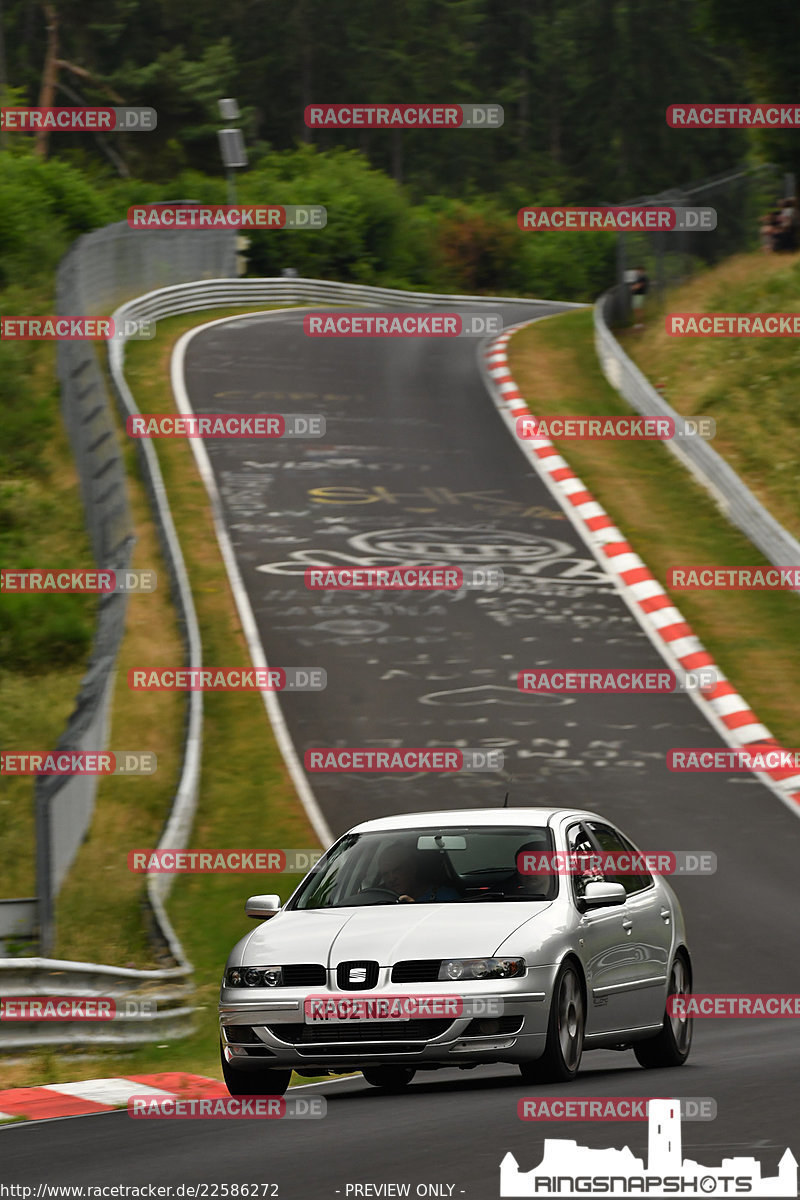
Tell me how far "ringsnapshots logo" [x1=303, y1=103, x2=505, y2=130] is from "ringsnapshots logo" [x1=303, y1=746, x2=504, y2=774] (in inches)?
2751

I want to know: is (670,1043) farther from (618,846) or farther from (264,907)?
(264,907)

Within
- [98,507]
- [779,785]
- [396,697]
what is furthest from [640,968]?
[98,507]

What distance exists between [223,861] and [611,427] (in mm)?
15264

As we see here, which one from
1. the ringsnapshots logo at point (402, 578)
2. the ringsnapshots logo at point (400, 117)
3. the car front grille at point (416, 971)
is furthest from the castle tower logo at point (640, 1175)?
the ringsnapshots logo at point (400, 117)

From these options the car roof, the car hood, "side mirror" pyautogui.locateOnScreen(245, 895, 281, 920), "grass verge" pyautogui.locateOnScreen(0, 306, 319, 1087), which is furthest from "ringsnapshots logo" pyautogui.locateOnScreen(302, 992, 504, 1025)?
"grass verge" pyautogui.locateOnScreen(0, 306, 319, 1087)

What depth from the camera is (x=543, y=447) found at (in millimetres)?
28359

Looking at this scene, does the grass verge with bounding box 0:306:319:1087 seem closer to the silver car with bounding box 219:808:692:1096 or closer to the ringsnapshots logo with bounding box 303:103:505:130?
the silver car with bounding box 219:808:692:1096

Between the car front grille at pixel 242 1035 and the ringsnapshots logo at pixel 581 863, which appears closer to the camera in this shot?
the car front grille at pixel 242 1035

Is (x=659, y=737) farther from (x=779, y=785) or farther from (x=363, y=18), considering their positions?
(x=363, y=18)

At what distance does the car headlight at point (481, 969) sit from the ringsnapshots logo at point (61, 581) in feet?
45.2

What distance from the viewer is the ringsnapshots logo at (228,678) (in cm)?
1941

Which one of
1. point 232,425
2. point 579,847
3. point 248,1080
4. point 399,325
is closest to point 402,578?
point 232,425

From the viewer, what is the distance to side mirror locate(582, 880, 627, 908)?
30.1ft

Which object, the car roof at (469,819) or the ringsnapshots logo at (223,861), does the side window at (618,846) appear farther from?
the ringsnapshots logo at (223,861)
